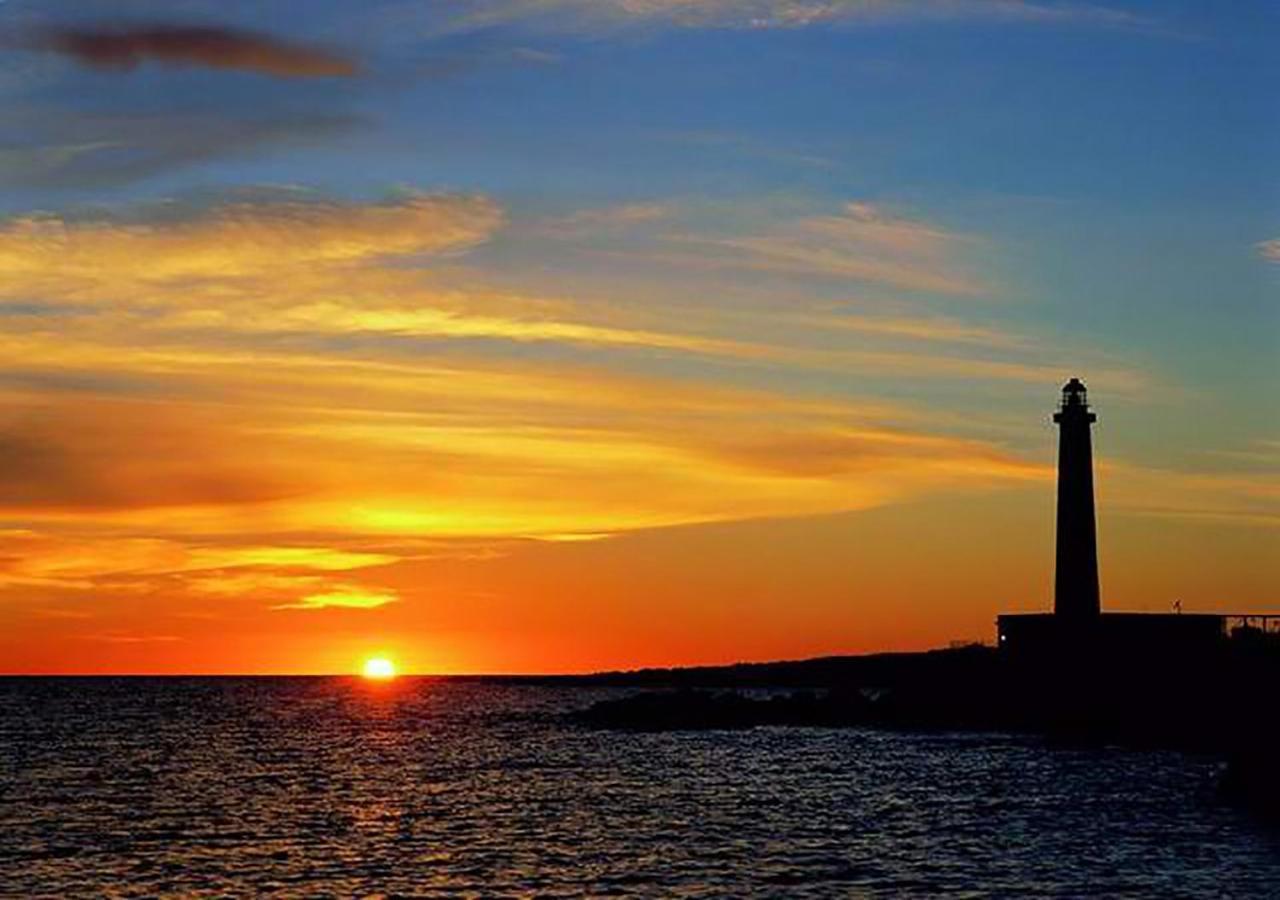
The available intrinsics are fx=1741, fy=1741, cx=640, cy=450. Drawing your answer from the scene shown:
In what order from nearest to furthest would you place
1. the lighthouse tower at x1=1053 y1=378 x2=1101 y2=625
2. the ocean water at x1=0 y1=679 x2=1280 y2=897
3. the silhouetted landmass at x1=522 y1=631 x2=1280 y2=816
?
the ocean water at x1=0 y1=679 x2=1280 y2=897, the silhouetted landmass at x1=522 y1=631 x2=1280 y2=816, the lighthouse tower at x1=1053 y1=378 x2=1101 y2=625

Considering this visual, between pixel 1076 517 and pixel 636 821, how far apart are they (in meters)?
40.2

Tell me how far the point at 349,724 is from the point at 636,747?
4841cm

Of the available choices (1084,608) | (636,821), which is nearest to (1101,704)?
(1084,608)

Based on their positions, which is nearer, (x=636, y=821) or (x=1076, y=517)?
(x=636, y=821)

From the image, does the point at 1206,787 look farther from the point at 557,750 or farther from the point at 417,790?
the point at 557,750

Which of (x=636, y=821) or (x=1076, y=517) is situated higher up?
(x=1076, y=517)

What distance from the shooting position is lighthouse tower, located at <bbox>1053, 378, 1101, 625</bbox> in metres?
89.5

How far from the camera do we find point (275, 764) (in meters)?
88.5

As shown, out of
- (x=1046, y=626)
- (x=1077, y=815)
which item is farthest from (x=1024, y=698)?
(x=1077, y=815)

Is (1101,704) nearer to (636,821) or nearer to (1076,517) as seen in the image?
(1076,517)

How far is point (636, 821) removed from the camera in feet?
187

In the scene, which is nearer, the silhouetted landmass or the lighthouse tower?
the silhouetted landmass

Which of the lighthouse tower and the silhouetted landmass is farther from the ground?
the lighthouse tower

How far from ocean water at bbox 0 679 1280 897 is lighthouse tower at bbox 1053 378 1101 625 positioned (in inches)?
318
